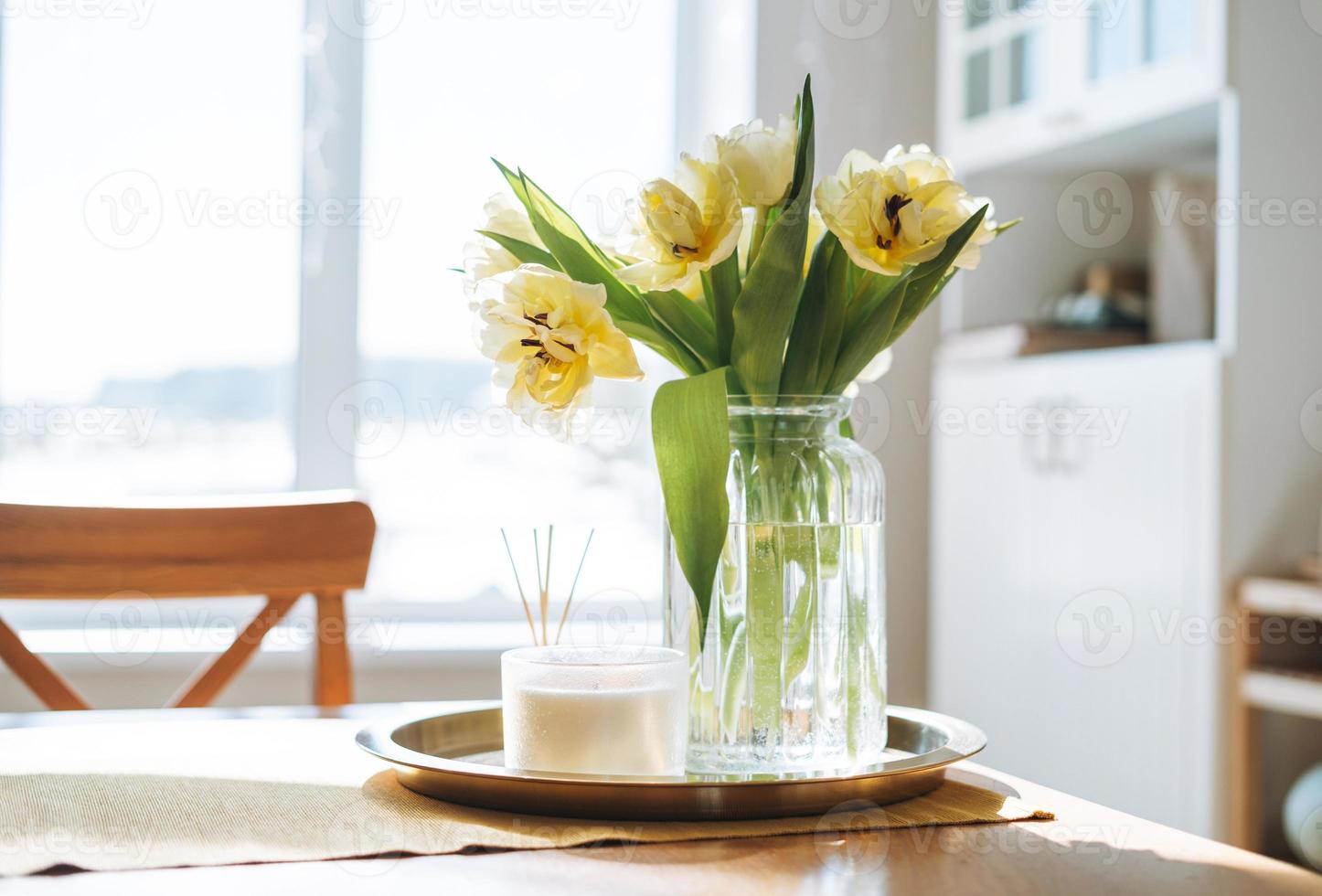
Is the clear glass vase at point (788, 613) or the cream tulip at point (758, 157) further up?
the cream tulip at point (758, 157)

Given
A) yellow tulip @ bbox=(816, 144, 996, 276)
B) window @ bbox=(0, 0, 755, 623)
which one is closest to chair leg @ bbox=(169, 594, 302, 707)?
yellow tulip @ bbox=(816, 144, 996, 276)

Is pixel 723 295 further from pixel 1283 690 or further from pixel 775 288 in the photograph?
pixel 1283 690

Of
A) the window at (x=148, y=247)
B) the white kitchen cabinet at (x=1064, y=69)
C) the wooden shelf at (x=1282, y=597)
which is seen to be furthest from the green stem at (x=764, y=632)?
the window at (x=148, y=247)

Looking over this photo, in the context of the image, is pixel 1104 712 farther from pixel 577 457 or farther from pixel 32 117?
pixel 32 117

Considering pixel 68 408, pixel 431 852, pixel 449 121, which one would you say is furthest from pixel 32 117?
pixel 431 852

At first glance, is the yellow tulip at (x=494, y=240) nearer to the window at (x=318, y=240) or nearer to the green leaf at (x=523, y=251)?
the green leaf at (x=523, y=251)

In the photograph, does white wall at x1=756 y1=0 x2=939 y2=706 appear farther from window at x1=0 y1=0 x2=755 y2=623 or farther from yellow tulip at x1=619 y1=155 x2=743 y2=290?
yellow tulip at x1=619 y1=155 x2=743 y2=290

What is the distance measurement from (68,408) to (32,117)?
57 centimetres

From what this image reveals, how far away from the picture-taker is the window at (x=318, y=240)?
2.54m

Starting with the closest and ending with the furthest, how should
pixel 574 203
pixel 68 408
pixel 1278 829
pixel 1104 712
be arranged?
1. pixel 1278 829
2. pixel 1104 712
3. pixel 68 408
4. pixel 574 203

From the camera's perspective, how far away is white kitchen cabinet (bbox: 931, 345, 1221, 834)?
2.02m

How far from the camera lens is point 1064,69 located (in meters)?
2.37

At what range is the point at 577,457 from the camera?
2781 mm

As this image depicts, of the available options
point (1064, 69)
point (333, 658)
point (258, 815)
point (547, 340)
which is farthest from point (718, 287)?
point (1064, 69)
